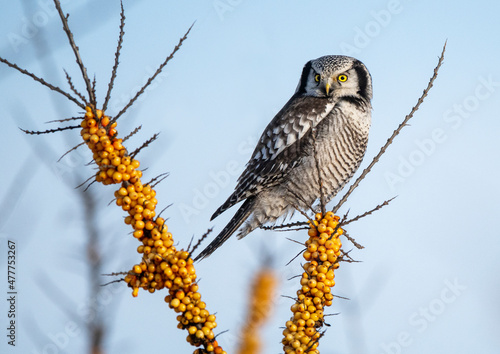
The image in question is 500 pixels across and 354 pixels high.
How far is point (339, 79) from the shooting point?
596 centimetres

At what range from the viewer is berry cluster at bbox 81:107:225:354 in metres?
2.09

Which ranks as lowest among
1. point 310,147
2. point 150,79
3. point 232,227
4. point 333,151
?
point 150,79

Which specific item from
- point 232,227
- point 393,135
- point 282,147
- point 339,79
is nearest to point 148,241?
point 393,135

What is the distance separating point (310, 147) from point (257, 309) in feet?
10.9

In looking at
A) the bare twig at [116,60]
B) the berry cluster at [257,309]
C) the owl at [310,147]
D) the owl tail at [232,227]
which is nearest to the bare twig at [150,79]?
the bare twig at [116,60]

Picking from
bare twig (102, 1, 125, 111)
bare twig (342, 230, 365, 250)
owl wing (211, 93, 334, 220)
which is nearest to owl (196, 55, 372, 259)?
owl wing (211, 93, 334, 220)

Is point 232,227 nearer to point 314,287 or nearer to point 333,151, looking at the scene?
point 333,151

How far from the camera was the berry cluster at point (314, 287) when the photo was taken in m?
2.37

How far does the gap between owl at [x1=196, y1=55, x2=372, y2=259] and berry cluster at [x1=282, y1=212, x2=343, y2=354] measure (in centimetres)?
276

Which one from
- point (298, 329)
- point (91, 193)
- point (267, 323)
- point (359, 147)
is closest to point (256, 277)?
point (267, 323)

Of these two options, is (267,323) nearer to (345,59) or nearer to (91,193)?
(91,193)

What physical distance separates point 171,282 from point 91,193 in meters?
1.49

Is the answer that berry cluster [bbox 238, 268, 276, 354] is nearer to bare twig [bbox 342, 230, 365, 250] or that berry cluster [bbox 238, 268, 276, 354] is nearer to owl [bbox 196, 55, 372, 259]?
bare twig [bbox 342, 230, 365, 250]

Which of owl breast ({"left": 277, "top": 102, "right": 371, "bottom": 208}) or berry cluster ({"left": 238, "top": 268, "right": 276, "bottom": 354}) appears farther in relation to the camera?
owl breast ({"left": 277, "top": 102, "right": 371, "bottom": 208})
